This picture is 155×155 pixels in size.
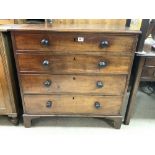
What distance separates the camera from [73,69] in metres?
1.44

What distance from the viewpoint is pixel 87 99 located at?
1.58 m

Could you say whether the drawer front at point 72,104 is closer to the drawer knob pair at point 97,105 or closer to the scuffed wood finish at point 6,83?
the drawer knob pair at point 97,105

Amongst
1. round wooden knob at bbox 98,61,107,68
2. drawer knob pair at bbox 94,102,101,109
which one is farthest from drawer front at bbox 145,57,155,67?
drawer knob pair at bbox 94,102,101,109

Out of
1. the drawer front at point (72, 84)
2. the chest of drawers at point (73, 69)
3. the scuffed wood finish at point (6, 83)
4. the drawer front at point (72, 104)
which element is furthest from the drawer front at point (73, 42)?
the drawer front at point (72, 104)

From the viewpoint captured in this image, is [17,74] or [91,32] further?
[17,74]

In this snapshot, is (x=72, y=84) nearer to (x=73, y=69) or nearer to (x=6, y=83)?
(x=73, y=69)

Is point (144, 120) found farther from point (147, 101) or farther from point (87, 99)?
point (87, 99)

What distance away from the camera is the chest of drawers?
131cm

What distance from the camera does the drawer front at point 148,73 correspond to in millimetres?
1479

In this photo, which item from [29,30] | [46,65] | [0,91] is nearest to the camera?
[29,30]

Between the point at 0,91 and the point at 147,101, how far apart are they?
1488 mm
